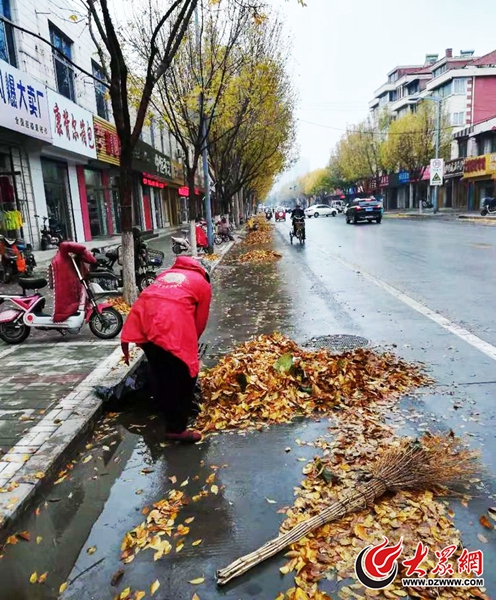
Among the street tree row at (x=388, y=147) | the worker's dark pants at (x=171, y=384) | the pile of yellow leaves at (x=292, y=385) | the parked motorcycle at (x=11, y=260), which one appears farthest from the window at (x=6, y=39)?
the street tree row at (x=388, y=147)

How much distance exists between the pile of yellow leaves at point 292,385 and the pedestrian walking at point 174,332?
0.47 metres

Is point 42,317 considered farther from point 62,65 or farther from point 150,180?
point 150,180

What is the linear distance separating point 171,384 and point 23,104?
11.3 metres

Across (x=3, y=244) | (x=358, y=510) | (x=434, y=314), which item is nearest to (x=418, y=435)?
(x=358, y=510)

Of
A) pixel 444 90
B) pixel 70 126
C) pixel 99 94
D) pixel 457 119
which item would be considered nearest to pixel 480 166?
pixel 457 119

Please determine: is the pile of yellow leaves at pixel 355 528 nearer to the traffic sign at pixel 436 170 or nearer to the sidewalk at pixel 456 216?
the sidewalk at pixel 456 216

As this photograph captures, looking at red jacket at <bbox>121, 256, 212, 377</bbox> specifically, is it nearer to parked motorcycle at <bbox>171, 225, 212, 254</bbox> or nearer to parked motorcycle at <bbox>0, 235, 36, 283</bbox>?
parked motorcycle at <bbox>0, 235, 36, 283</bbox>

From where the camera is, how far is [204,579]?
8.39 ft

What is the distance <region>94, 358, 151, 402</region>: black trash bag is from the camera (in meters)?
4.75

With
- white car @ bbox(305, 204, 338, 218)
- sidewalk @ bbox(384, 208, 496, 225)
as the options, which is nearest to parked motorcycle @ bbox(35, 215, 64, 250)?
sidewalk @ bbox(384, 208, 496, 225)

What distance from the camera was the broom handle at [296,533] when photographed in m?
2.54

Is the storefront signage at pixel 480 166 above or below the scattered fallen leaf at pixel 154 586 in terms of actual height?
above

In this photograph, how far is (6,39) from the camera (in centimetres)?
1379

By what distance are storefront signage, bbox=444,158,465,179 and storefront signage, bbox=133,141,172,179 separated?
88.3ft
